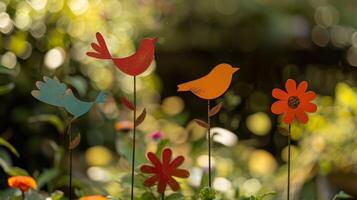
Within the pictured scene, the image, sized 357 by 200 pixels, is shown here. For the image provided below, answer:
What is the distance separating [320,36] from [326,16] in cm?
12

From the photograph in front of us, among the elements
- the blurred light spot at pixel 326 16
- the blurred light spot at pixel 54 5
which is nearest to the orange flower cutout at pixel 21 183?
the blurred light spot at pixel 54 5

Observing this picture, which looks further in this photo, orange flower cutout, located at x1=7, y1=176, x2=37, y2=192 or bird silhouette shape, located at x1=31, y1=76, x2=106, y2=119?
orange flower cutout, located at x1=7, y1=176, x2=37, y2=192

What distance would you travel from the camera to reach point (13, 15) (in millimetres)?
1847

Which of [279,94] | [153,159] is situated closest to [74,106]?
[153,159]

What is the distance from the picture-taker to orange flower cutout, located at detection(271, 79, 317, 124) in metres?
1.08

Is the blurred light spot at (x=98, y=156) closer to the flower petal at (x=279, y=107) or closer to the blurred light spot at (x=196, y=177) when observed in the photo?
the blurred light spot at (x=196, y=177)

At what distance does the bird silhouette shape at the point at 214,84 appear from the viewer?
1.06m

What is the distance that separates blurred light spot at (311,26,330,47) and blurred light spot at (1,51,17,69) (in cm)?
218

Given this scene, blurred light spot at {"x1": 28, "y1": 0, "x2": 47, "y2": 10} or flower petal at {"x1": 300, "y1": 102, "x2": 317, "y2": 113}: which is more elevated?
blurred light spot at {"x1": 28, "y1": 0, "x2": 47, "y2": 10}

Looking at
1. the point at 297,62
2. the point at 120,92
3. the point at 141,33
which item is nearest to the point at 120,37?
the point at 120,92

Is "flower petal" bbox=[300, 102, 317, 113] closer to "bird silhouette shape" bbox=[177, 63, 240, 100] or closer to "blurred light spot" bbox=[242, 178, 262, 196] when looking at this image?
"bird silhouette shape" bbox=[177, 63, 240, 100]

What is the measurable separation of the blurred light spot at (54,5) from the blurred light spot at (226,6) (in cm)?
194

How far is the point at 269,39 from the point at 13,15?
2021 millimetres

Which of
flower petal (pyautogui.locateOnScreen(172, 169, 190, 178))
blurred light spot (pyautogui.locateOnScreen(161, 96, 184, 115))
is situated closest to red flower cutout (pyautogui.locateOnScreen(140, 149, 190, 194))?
flower petal (pyautogui.locateOnScreen(172, 169, 190, 178))
